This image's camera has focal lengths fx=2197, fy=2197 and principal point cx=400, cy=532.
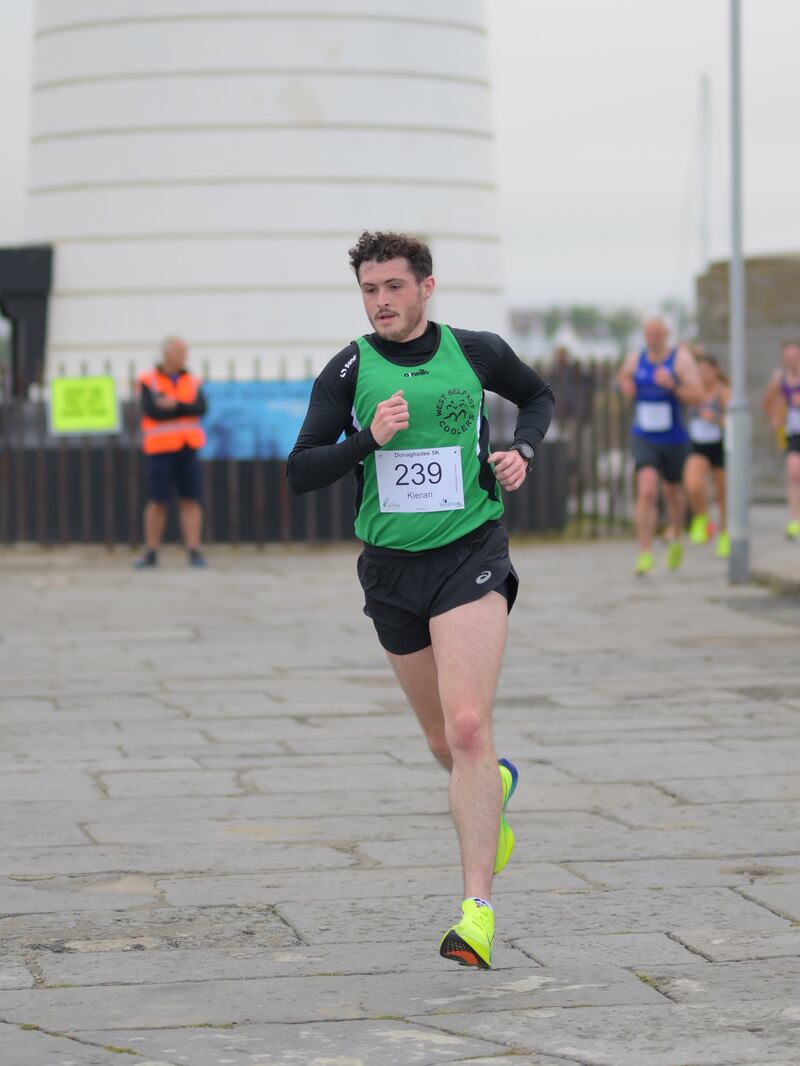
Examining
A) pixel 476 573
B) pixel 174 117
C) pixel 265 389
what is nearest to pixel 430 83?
pixel 174 117

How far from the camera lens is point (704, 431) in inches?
728

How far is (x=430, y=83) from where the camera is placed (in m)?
22.4

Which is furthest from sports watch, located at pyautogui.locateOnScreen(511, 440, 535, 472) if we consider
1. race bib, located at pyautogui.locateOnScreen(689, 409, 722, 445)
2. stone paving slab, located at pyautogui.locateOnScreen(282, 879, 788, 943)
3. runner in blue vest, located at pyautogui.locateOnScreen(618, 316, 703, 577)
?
race bib, located at pyautogui.locateOnScreen(689, 409, 722, 445)

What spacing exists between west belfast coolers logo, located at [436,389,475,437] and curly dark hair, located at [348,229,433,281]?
0.31 m

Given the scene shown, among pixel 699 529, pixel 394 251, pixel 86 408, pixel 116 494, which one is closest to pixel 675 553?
pixel 699 529

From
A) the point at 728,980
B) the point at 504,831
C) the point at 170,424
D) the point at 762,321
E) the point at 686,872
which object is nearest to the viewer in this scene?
the point at 728,980

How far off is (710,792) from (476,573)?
7.52 ft

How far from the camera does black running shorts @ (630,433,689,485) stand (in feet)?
52.1

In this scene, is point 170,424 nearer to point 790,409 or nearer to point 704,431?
point 704,431

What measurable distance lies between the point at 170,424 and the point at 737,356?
4.69 m

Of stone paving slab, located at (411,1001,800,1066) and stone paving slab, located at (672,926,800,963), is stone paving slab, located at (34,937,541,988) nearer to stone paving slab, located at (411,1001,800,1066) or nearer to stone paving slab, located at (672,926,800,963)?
stone paving slab, located at (672,926,800,963)

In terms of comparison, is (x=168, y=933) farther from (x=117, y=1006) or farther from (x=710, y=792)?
(x=710, y=792)

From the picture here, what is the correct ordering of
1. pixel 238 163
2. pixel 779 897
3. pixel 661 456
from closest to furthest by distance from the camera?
pixel 779 897 < pixel 661 456 < pixel 238 163

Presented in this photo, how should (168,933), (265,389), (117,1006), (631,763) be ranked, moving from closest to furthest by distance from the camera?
(117,1006) < (168,933) < (631,763) < (265,389)
